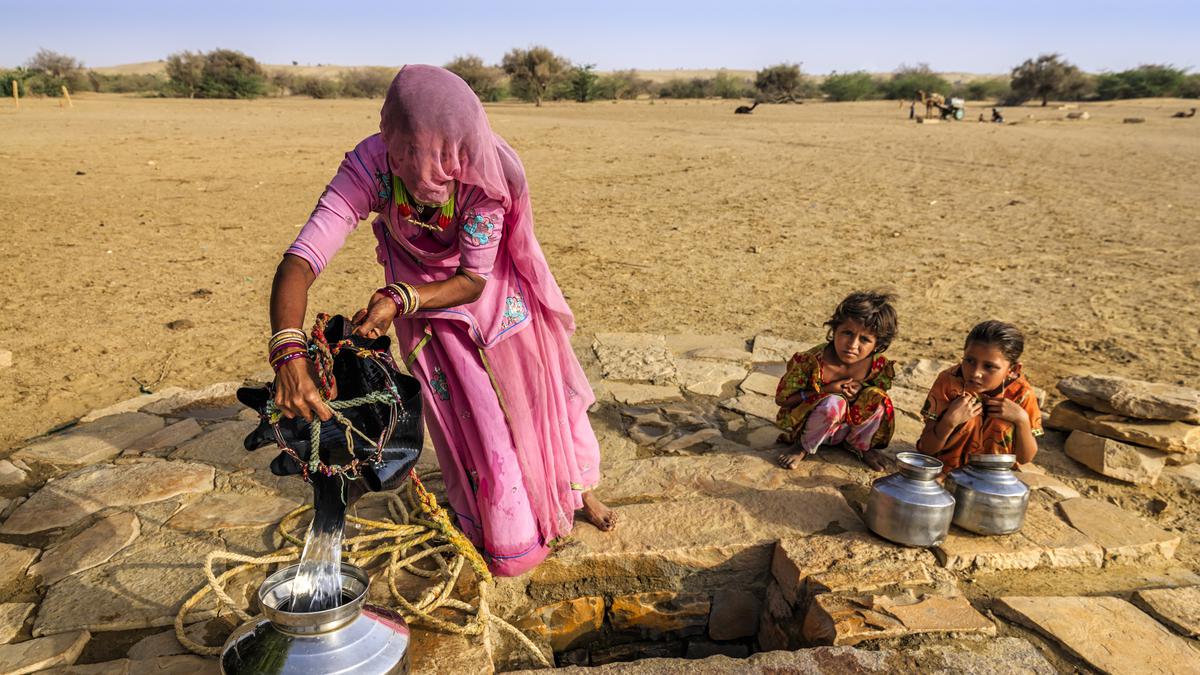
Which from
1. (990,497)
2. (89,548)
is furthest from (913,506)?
(89,548)

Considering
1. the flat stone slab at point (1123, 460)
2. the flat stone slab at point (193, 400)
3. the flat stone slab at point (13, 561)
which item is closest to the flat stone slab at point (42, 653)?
the flat stone slab at point (13, 561)

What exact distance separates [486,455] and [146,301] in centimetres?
402

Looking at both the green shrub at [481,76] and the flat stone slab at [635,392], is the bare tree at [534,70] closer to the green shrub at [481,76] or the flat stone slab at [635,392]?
the green shrub at [481,76]

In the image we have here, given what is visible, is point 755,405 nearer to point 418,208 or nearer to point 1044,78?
point 418,208

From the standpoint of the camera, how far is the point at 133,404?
3.82 m

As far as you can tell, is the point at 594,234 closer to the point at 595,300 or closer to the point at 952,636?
the point at 595,300

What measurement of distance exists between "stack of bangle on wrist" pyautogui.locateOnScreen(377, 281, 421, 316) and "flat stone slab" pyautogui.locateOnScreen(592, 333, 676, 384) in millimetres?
2295

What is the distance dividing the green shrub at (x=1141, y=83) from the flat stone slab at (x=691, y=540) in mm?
35170

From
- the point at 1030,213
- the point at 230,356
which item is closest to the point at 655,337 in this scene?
the point at 230,356

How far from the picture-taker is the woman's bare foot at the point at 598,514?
2.67 m

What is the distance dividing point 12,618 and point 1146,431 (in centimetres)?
416

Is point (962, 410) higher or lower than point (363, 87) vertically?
lower

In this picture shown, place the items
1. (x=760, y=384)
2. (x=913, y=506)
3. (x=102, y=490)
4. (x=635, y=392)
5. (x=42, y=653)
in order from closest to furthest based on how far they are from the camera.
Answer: (x=42, y=653) < (x=913, y=506) < (x=102, y=490) < (x=635, y=392) < (x=760, y=384)

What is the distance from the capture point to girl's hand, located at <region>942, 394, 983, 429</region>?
2.89 m
